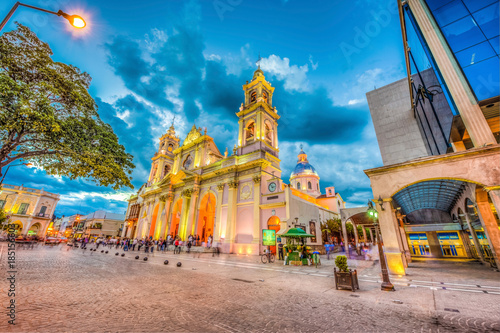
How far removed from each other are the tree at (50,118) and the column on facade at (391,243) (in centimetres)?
1266

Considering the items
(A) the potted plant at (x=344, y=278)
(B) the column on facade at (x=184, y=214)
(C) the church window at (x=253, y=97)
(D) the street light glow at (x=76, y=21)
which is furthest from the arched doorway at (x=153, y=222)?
(A) the potted plant at (x=344, y=278)

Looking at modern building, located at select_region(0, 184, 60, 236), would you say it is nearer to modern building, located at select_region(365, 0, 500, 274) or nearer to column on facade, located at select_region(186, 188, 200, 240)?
column on facade, located at select_region(186, 188, 200, 240)

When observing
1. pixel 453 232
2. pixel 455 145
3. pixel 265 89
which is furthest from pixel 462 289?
pixel 265 89

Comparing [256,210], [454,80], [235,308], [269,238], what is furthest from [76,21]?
[256,210]

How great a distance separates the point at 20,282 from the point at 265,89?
105 ft

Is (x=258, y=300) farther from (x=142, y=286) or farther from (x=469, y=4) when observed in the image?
(x=469, y=4)

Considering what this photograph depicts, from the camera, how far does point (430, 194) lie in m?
14.0

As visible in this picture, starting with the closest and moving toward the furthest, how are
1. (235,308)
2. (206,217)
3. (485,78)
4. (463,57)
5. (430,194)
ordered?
(235,308), (485,78), (463,57), (430,194), (206,217)

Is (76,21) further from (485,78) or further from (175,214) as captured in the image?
(175,214)

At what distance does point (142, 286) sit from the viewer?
5.97 meters

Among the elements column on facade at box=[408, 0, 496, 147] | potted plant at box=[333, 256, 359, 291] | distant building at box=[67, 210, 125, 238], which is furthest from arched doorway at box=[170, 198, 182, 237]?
distant building at box=[67, 210, 125, 238]

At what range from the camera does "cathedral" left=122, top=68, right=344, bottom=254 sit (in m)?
22.3

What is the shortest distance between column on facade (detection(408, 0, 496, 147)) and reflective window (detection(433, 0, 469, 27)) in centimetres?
30

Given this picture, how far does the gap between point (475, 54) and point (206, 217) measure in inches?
1275
